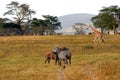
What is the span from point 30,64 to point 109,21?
53.3 meters

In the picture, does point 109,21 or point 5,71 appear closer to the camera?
point 5,71

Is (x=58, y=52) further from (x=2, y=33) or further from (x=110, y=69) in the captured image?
(x=2, y=33)

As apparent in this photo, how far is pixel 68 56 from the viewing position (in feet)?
60.6

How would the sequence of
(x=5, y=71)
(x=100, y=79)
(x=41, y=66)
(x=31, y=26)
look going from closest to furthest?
1. (x=100, y=79)
2. (x=5, y=71)
3. (x=41, y=66)
4. (x=31, y=26)

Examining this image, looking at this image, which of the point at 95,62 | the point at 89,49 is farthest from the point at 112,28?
the point at 95,62

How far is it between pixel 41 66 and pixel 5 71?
2170 millimetres

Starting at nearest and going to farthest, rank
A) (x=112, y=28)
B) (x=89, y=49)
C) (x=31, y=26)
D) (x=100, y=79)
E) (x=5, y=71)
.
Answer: (x=100, y=79), (x=5, y=71), (x=89, y=49), (x=112, y=28), (x=31, y=26)

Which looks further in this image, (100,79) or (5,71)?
(5,71)

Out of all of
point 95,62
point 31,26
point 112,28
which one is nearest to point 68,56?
point 95,62

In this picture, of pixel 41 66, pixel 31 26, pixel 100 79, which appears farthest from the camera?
pixel 31 26

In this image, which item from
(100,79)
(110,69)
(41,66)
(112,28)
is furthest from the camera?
(112,28)

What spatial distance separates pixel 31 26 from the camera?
80250 millimetres

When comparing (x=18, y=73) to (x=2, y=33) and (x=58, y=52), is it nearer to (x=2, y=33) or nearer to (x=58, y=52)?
(x=58, y=52)

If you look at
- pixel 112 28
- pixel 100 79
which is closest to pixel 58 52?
pixel 100 79
